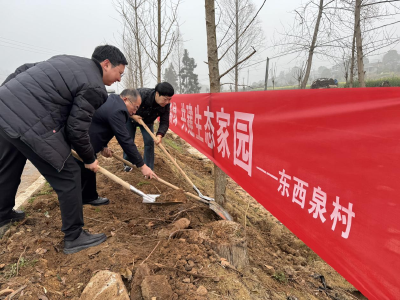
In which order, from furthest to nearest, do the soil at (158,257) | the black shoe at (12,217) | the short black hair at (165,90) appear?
the short black hair at (165,90), the black shoe at (12,217), the soil at (158,257)

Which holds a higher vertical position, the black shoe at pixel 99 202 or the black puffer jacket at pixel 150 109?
the black puffer jacket at pixel 150 109

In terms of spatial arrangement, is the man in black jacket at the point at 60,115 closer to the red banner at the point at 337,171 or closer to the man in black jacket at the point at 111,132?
the man in black jacket at the point at 111,132

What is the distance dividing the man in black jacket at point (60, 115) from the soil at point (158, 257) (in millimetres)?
259

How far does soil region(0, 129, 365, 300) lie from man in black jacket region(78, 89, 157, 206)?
0.86 feet

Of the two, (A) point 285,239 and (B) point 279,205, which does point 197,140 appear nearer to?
(A) point 285,239

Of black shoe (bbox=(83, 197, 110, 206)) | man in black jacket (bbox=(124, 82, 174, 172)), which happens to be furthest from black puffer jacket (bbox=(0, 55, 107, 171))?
man in black jacket (bbox=(124, 82, 174, 172))

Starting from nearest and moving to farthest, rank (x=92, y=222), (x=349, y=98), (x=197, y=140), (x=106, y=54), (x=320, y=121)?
(x=349, y=98)
(x=320, y=121)
(x=106, y=54)
(x=92, y=222)
(x=197, y=140)

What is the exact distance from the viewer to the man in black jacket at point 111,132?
2.56 metres

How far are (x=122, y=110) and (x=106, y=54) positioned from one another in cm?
66

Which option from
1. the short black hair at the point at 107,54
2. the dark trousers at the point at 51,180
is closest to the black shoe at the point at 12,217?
the dark trousers at the point at 51,180

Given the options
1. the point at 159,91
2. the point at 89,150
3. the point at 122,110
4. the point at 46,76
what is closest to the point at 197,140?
the point at 159,91

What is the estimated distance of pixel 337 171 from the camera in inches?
55.1

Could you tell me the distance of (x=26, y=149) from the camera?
5.82 ft

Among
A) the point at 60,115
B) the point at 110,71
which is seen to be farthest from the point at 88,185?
the point at 110,71
